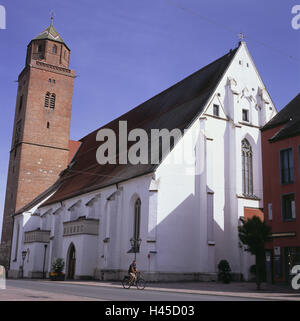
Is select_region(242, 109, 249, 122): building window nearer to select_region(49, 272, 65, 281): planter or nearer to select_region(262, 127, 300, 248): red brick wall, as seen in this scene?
select_region(262, 127, 300, 248): red brick wall

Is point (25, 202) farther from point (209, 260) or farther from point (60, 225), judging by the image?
point (209, 260)

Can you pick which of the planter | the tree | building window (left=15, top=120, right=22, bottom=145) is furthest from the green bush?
building window (left=15, top=120, right=22, bottom=145)

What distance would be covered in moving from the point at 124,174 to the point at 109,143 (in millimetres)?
11685

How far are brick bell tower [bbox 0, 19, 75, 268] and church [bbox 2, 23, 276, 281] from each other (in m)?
3.67

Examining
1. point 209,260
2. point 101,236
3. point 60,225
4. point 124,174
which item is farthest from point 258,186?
point 60,225

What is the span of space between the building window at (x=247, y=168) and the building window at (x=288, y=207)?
21.6 feet

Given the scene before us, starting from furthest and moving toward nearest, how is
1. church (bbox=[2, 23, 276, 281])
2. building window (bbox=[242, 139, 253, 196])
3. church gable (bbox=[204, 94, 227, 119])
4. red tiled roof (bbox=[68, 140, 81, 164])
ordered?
red tiled roof (bbox=[68, 140, 81, 164]) → building window (bbox=[242, 139, 253, 196]) → church gable (bbox=[204, 94, 227, 119]) → church (bbox=[2, 23, 276, 281])

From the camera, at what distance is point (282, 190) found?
2623 cm

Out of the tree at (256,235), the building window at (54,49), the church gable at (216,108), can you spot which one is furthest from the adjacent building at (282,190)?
the building window at (54,49)

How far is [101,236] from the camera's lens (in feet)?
115

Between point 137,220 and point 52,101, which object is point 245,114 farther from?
point 52,101

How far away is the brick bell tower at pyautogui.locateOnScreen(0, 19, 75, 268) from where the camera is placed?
49.6 meters

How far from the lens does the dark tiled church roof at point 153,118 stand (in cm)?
3288
